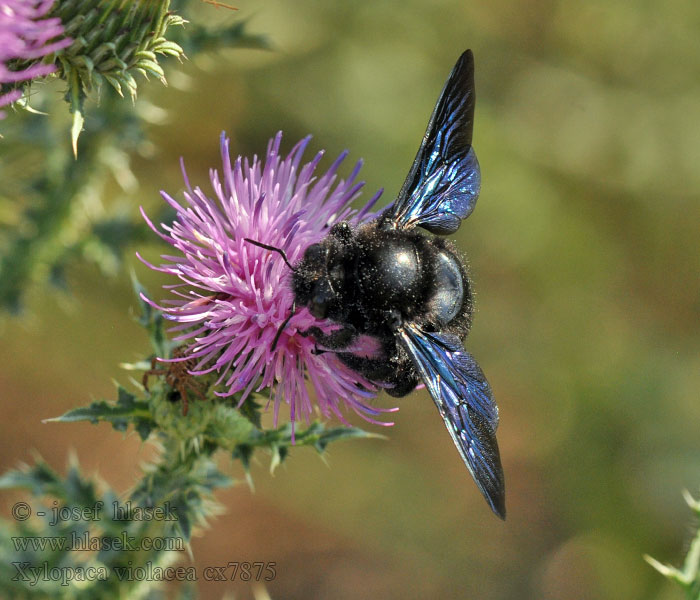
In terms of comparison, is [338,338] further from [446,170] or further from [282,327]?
[446,170]

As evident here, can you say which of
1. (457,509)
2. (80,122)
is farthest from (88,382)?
(80,122)

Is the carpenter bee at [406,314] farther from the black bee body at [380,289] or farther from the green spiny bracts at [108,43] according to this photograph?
the green spiny bracts at [108,43]

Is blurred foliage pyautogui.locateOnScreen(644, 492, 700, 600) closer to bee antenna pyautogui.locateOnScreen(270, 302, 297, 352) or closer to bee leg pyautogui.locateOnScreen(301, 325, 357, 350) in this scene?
bee leg pyautogui.locateOnScreen(301, 325, 357, 350)

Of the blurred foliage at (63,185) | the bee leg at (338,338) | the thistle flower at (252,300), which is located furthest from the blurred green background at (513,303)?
the bee leg at (338,338)

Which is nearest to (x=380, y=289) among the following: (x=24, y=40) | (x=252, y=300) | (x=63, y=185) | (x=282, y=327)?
(x=282, y=327)

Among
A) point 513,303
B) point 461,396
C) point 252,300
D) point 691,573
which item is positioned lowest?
point 513,303
